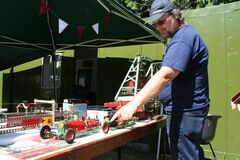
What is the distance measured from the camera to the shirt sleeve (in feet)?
3.96

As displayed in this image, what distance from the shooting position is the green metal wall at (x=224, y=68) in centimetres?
334

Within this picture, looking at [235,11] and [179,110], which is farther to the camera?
[235,11]

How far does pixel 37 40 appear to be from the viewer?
377 cm

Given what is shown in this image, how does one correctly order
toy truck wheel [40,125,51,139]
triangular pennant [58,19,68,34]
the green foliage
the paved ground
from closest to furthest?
toy truck wheel [40,125,51,139] → triangular pennant [58,19,68,34] → the paved ground → the green foliage

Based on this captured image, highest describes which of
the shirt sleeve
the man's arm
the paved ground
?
the shirt sleeve

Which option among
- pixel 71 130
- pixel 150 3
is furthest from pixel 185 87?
pixel 150 3

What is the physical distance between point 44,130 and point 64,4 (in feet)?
6.69

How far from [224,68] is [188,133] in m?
2.53

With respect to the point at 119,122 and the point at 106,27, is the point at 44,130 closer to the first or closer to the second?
the point at 119,122

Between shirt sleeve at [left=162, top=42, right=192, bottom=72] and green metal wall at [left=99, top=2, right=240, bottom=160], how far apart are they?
8.34 feet

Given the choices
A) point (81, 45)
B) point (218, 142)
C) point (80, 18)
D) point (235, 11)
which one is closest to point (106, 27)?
point (80, 18)

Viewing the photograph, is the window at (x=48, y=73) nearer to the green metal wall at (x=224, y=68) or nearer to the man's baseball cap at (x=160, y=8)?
the green metal wall at (x=224, y=68)

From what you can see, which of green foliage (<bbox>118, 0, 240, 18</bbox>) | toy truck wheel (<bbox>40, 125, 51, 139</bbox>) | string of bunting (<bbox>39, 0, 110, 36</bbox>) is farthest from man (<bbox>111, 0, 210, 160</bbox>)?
green foliage (<bbox>118, 0, 240, 18</bbox>)

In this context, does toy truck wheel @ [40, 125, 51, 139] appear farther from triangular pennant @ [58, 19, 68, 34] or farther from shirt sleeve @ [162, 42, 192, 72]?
triangular pennant @ [58, 19, 68, 34]
